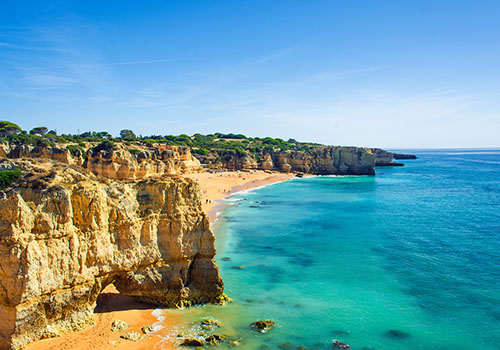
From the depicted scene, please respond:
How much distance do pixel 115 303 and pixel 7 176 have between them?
8.29 m

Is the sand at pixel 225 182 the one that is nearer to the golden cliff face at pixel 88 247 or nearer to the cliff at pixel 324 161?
the cliff at pixel 324 161

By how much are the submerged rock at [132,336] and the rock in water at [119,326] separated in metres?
0.46

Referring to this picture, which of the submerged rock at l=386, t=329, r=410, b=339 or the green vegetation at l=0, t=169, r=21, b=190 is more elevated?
the green vegetation at l=0, t=169, r=21, b=190

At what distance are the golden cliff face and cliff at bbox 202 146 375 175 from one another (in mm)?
87566

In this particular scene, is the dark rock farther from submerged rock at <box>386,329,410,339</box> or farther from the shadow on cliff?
the shadow on cliff

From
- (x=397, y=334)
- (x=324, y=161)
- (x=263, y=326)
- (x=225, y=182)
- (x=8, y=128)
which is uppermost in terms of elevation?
(x=8, y=128)

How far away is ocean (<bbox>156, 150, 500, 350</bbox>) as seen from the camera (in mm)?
16828

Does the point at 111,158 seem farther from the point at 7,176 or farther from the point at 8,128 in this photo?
the point at 8,128

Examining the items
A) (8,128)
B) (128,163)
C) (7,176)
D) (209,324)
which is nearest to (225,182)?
(128,163)

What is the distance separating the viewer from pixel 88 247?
14.8m

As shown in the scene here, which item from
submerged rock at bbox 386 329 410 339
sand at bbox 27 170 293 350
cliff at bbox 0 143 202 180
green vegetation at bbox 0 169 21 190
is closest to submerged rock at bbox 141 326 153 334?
sand at bbox 27 170 293 350

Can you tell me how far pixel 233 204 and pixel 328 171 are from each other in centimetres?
6034

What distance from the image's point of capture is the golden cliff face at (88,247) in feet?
41.8

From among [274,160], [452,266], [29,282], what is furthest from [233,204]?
[274,160]
